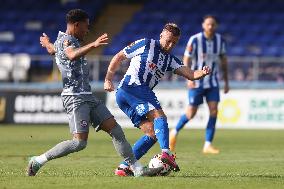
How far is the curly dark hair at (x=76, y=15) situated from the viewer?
9484 millimetres

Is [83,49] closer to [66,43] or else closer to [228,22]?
[66,43]

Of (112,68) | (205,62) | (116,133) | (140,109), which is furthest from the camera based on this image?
(205,62)

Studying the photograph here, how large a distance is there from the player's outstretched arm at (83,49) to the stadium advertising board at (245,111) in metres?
13.8

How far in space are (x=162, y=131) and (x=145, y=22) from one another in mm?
21143

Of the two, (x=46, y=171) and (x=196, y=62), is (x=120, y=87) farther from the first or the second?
(x=196, y=62)

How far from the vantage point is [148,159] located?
43.9 feet

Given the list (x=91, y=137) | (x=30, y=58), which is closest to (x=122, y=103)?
(x=91, y=137)

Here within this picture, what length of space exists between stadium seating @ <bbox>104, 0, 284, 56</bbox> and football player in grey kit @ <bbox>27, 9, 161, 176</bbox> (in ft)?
59.4

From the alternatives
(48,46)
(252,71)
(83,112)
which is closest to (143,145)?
(83,112)

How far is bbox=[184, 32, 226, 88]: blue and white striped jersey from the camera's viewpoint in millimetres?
15656

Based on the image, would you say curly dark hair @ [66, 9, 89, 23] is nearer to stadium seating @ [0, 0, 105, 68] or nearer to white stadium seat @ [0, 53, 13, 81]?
white stadium seat @ [0, 53, 13, 81]

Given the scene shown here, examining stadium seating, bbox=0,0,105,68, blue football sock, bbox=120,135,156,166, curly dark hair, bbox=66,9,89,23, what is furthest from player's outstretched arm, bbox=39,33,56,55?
stadium seating, bbox=0,0,105,68

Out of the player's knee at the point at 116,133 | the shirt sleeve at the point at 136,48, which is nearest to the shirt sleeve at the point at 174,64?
the shirt sleeve at the point at 136,48

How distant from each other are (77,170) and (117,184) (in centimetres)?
206
